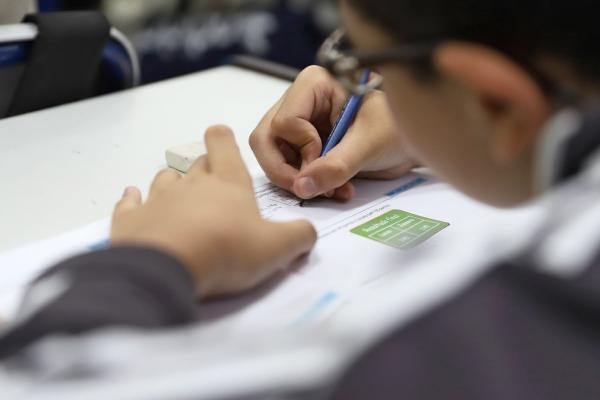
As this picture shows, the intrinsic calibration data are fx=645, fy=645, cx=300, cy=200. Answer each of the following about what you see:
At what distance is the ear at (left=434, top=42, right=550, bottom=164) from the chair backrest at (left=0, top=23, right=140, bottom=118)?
654mm

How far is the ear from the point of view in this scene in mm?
318

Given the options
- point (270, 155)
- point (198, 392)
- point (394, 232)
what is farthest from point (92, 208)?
point (198, 392)

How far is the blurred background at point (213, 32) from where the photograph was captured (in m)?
1.83

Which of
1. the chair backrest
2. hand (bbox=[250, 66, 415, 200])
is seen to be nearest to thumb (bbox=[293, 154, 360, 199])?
hand (bbox=[250, 66, 415, 200])

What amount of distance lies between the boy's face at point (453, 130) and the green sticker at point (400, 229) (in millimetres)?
118

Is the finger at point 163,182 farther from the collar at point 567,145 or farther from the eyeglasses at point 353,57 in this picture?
the collar at point 567,145

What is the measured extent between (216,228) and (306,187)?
172 millimetres

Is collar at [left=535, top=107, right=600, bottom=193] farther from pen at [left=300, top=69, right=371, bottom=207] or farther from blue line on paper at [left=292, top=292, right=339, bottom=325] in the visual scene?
pen at [left=300, top=69, right=371, bottom=207]

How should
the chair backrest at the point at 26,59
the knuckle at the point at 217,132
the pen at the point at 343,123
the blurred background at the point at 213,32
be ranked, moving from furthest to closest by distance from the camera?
the blurred background at the point at 213,32 → the chair backrest at the point at 26,59 → the pen at the point at 343,123 → the knuckle at the point at 217,132

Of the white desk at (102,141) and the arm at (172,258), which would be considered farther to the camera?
the white desk at (102,141)

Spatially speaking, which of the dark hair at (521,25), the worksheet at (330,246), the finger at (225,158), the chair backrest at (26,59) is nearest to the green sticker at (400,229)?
the worksheet at (330,246)

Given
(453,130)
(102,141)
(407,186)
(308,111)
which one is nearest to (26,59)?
(102,141)

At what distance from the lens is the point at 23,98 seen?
33.8 inches

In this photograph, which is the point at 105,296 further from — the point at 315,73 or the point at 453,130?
the point at 315,73
